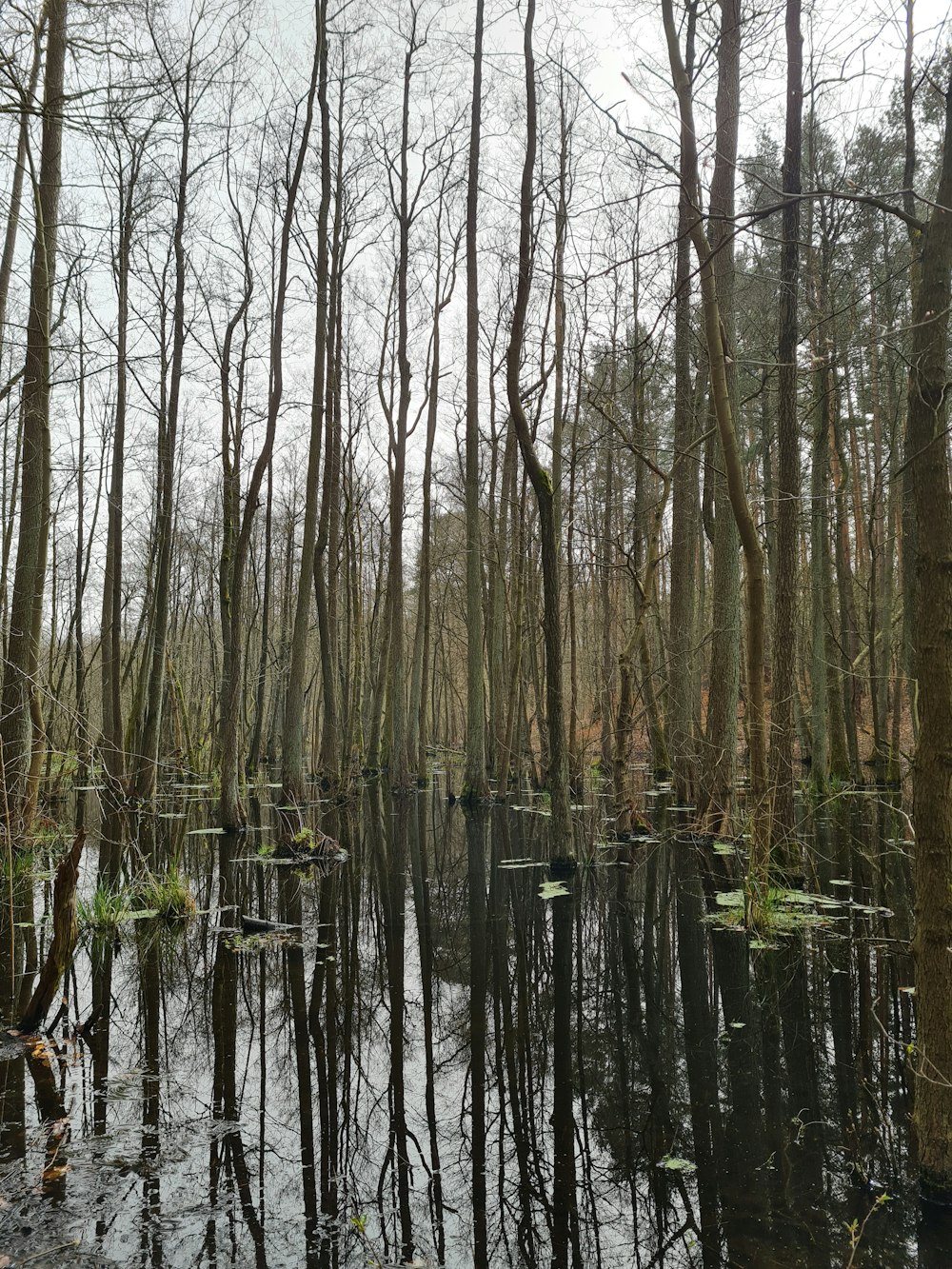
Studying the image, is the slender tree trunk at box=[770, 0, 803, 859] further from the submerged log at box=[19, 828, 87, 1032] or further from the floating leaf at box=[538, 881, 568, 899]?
the submerged log at box=[19, 828, 87, 1032]

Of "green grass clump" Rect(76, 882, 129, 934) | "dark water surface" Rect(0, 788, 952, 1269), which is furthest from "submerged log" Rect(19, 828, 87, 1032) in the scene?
"green grass clump" Rect(76, 882, 129, 934)

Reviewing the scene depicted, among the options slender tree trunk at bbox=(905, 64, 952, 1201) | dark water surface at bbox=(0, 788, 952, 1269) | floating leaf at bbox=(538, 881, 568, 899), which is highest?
slender tree trunk at bbox=(905, 64, 952, 1201)

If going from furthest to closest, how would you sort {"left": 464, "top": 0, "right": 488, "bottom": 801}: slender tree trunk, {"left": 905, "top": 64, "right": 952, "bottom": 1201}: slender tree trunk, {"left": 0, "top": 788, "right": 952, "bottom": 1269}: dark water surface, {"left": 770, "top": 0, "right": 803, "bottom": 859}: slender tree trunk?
{"left": 464, "top": 0, "right": 488, "bottom": 801}: slender tree trunk, {"left": 770, "top": 0, "right": 803, "bottom": 859}: slender tree trunk, {"left": 905, "top": 64, "right": 952, "bottom": 1201}: slender tree trunk, {"left": 0, "top": 788, "right": 952, "bottom": 1269}: dark water surface

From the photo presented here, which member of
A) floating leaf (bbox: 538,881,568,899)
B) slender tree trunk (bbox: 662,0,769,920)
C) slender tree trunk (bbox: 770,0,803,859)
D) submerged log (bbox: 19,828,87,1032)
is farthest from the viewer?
floating leaf (bbox: 538,881,568,899)

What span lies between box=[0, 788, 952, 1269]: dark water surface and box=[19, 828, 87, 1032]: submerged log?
0.18 m

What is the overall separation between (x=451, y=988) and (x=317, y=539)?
38.0ft

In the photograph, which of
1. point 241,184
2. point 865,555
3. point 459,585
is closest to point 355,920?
point 241,184

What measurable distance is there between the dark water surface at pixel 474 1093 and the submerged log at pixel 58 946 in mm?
180

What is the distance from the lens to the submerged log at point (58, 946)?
16.3ft

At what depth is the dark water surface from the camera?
119 inches

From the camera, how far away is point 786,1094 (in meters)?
4.18

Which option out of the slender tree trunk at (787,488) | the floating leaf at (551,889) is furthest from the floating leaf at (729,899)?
the floating leaf at (551,889)

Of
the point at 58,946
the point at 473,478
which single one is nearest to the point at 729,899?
the point at 58,946

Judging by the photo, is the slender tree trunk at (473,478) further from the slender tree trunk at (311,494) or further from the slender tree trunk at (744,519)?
the slender tree trunk at (744,519)
